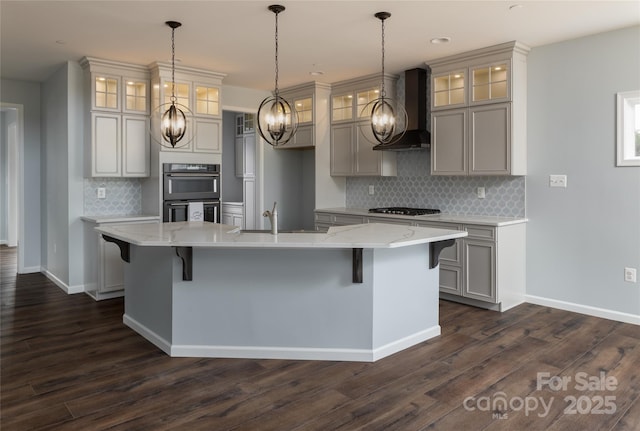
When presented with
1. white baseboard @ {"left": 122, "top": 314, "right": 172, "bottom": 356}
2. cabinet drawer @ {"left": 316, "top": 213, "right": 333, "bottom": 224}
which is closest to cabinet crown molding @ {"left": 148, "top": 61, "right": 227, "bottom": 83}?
cabinet drawer @ {"left": 316, "top": 213, "right": 333, "bottom": 224}

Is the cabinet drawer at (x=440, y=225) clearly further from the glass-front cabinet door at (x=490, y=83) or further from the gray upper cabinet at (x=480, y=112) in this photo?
the glass-front cabinet door at (x=490, y=83)

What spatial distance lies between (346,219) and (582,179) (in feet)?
8.66

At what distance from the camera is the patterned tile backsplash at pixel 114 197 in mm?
5398

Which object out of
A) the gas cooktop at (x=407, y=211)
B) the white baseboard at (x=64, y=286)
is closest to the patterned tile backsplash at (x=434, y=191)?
the gas cooktop at (x=407, y=211)

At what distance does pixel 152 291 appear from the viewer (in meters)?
3.63

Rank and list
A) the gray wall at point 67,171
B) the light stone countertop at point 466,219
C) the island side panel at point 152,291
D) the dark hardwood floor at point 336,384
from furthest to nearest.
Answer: the gray wall at point 67,171 → the light stone countertop at point 466,219 → the island side panel at point 152,291 → the dark hardwood floor at point 336,384

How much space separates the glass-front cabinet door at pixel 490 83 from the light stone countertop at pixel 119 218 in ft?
12.1

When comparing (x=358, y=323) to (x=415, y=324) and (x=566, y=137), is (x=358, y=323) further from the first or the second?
(x=566, y=137)

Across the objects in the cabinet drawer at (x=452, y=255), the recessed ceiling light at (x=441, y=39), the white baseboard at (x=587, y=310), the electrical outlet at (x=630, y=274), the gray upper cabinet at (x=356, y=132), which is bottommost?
the white baseboard at (x=587, y=310)

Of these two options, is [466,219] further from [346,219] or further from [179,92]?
[179,92]

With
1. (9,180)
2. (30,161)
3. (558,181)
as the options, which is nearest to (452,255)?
(558,181)

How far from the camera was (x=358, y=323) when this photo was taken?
10.7ft

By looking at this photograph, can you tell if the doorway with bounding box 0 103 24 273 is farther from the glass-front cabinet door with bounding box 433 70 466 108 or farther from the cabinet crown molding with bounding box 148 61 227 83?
the glass-front cabinet door with bounding box 433 70 466 108

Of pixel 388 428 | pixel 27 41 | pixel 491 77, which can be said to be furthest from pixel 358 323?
pixel 27 41
